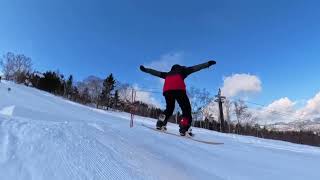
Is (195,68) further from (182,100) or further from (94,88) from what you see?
(94,88)

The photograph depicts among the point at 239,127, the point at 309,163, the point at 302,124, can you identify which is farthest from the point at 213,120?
the point at 309,163

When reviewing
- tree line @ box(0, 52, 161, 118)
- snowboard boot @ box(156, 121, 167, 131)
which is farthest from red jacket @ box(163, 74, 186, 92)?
tree line @ box(0, 52, 161, 118)

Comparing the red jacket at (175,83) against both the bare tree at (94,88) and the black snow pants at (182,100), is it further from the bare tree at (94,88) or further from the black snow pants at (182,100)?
the bare tree at (94,88)

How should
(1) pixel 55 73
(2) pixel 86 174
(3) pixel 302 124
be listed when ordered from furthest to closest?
(1) pixel 55 73 < (3) pixel 302 124 < (2) pixel 86 174

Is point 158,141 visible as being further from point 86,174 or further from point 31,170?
point 31,170

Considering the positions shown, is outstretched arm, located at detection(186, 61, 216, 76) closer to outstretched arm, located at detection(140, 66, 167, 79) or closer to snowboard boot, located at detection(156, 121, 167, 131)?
outstretched arm, located at detection(140, 66, 167, 79)

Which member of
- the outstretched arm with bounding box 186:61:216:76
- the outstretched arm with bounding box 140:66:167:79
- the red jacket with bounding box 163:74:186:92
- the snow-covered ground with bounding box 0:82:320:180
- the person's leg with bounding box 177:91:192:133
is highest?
the outstretched arm with bounding box 186:61:216:76

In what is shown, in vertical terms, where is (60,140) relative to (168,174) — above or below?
above

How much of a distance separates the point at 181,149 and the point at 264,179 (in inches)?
60.4

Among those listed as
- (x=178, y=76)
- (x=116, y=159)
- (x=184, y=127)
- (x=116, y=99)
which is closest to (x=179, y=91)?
(x=178, y=76)

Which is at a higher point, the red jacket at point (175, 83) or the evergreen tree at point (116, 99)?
the red jacket at point (175, 83)

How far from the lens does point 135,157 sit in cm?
430

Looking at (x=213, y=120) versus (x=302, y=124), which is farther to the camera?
(x=302, y=124)

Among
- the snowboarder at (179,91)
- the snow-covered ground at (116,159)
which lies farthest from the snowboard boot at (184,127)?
the snow-covered ground at (116,159)
